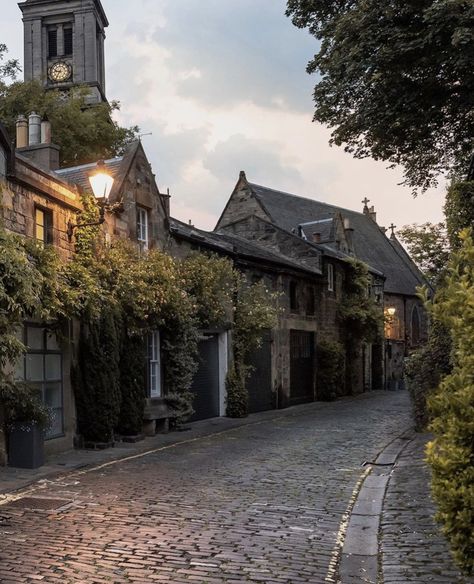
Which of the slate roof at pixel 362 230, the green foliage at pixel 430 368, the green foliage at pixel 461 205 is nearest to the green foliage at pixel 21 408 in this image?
the green foliage at pixel 430 368

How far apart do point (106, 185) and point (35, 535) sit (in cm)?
836

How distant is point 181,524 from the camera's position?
746 cm

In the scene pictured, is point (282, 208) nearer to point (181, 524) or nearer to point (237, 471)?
point (237, 471)

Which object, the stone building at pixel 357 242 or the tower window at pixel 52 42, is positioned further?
the tower window at pixel 52 42

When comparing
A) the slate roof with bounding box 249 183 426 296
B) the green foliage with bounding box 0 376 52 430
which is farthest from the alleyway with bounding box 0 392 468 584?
the slate roof with bounding box 249 183 426 296

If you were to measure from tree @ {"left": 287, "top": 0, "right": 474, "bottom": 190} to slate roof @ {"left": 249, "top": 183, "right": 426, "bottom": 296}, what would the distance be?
2042 cm

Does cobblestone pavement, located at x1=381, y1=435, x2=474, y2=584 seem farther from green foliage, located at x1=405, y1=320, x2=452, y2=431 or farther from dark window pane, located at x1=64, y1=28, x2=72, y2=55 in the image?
dark window pane, located at x1=64, y1=28, x2=72, y2=55

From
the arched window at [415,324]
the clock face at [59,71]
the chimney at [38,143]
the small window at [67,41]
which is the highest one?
the small window at [67,41]

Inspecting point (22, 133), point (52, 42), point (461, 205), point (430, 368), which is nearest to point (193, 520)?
point (430, 368)

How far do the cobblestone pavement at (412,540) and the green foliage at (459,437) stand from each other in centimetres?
126

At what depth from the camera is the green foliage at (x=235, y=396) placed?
840 inches

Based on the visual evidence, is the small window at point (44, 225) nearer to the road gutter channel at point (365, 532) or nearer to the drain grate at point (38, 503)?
the drain grate at point (38, 503)

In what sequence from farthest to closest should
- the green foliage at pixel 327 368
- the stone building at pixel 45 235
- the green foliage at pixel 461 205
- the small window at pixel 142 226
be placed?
the green foliage at pixel 327 368, the small window at pixel 142 226, the green foliage at pixel 461 205, the stone building at pixel 45 235

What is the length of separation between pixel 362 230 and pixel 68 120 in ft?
97.5
